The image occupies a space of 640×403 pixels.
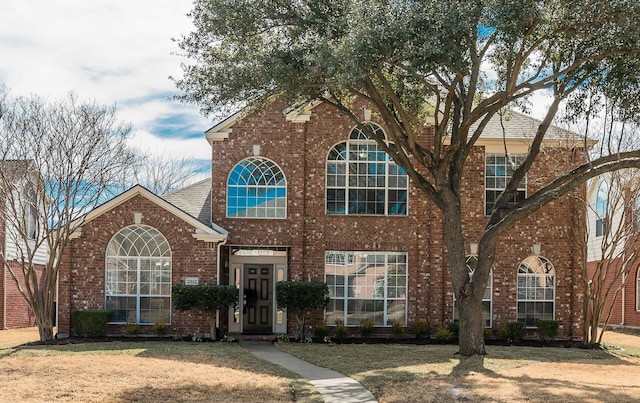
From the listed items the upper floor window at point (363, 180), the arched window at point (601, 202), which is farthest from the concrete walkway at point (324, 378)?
the arched window at point (601, 202)

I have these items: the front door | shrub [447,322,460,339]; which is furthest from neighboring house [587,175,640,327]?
the front door

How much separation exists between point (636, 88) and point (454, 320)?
28.8 feet

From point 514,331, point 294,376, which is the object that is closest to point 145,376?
point 294,376

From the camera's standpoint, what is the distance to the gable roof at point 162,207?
874 inches

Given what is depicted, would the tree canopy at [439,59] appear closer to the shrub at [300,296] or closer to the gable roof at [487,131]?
the gable roof at [487,131]

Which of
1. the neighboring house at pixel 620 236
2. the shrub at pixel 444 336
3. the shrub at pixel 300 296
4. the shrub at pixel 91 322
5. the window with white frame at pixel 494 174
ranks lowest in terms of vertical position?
the shrub at pixel 444 336

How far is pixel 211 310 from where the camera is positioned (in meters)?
21.8

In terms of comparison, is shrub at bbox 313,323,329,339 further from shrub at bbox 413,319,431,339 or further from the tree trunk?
the tree trunk

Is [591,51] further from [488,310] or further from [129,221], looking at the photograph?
[129,221]

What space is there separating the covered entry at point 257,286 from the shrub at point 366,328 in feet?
8.23

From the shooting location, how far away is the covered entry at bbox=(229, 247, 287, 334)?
23.9 meters

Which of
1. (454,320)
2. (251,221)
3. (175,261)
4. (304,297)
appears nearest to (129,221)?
(175,261)

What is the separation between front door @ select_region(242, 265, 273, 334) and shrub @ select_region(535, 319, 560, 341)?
8.02 meters

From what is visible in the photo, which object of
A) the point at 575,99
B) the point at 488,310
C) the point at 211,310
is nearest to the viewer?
the point at 575,99
